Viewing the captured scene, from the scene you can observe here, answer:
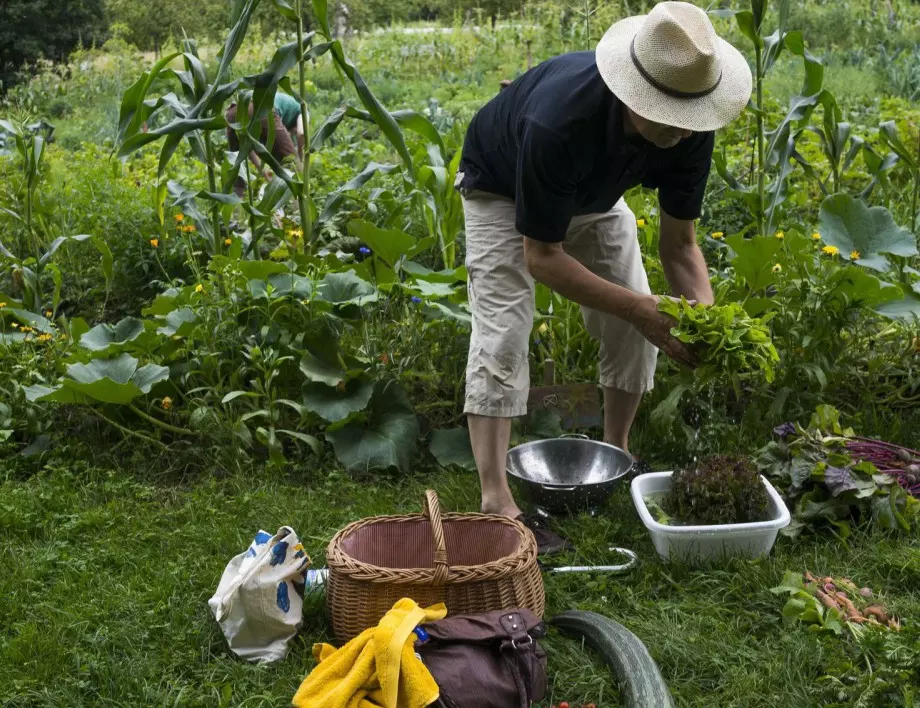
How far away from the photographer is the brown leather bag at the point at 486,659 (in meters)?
2.28

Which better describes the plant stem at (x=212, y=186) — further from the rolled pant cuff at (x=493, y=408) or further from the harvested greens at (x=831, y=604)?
the harvested greens at (x=831, y=604)

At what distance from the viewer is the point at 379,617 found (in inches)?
100

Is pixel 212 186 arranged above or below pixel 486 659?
above

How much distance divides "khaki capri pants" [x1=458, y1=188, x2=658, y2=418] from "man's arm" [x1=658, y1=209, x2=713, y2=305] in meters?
0.12

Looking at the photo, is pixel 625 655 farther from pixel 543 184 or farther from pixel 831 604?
pixel 543 184

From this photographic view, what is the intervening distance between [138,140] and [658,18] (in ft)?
6.60

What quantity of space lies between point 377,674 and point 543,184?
4.36 feet

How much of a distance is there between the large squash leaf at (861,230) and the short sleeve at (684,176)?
34.9 inches

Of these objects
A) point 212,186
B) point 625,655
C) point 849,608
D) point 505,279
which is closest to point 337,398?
point 505,279

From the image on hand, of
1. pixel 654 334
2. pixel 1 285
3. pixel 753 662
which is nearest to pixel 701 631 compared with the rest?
pixel 753 662

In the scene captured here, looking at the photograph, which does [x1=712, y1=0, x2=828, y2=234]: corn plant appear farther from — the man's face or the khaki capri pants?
the man's face

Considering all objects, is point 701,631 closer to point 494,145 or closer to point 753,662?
point 753,662

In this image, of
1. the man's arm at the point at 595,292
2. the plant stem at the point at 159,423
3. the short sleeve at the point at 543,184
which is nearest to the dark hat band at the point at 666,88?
the short sleeve at the point at 543,184

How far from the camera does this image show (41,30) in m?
14.8
